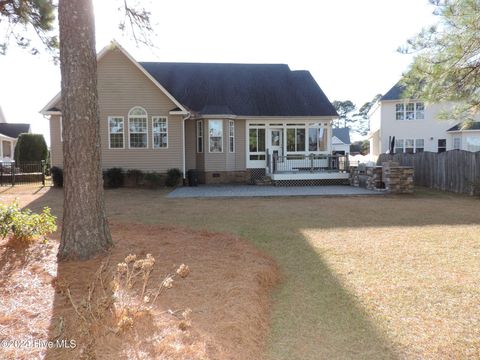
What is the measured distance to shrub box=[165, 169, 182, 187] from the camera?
1830 cm

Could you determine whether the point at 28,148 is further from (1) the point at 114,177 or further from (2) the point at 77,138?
(2) the point at 77,138

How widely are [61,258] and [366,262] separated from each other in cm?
435

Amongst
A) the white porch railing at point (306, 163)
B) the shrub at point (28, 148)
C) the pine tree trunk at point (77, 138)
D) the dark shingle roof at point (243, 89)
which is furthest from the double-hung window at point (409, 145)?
the pine tree trunk at point (77, 138)

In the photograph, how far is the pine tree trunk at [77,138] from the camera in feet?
16.6

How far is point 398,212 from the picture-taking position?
1077cm

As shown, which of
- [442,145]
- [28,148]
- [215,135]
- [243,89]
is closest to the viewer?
[215,135]

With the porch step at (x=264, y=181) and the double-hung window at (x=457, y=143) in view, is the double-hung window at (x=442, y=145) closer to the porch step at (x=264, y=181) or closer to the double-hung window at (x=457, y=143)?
the double-hung window at (x=457, y=143)

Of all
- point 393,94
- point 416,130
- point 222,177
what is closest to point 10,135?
point 222,177

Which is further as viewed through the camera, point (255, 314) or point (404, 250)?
point (404, 250)

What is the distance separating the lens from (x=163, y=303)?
396cm

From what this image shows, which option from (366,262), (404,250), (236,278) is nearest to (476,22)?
(404,250)

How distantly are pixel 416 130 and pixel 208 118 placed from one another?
55.8ft

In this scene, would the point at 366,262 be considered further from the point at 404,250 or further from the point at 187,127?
the point at 187,127

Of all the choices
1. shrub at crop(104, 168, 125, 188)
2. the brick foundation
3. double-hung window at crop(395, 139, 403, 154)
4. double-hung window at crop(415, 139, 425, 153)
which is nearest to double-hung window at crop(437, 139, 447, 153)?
double-hung window at crop(415, 139, 425, 153)
